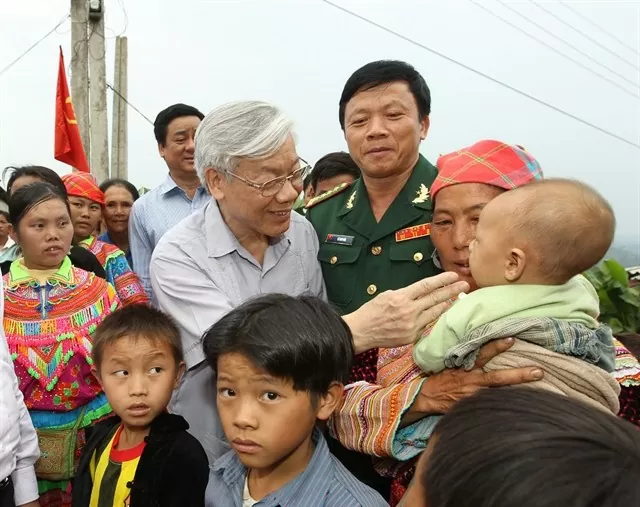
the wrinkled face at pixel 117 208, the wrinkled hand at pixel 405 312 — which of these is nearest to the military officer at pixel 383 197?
the wrinkled hand at pixel 405 312

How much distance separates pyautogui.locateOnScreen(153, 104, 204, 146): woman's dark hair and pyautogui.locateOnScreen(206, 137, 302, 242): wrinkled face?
7.79 ft

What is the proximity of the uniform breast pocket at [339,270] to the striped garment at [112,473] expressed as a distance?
1.01m

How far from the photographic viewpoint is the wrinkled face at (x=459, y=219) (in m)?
2.15

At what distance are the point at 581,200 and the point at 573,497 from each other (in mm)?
1137

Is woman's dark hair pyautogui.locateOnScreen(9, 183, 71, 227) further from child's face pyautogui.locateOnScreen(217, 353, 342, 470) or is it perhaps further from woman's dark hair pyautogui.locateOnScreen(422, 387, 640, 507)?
woman's dark hair pyautogui.locateOnScreen(422, 387, 640, 507)

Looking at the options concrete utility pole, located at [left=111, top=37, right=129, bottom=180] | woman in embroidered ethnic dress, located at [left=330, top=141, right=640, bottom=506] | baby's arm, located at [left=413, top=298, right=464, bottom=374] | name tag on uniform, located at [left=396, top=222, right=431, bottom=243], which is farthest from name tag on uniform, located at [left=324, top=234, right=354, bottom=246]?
concrete utility pole, located at [left=111, top=37, right=129, bottom=180]

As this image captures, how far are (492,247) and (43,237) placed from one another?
236cm

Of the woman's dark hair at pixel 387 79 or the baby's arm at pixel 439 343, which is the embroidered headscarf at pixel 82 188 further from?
the baby's arm at pixel 439 343

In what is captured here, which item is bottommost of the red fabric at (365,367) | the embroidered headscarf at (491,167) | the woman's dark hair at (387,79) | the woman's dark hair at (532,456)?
the red fabric at (365,367)

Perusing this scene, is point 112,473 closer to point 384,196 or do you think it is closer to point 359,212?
point 359,212

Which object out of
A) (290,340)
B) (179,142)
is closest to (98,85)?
(179,142)

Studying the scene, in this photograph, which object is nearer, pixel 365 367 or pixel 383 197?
pixel 365 367

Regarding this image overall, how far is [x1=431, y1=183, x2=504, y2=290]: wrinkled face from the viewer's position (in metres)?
2.15

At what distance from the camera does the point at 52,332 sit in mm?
3014
